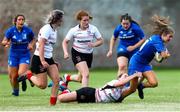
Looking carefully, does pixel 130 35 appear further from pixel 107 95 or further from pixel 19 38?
pixel 107 95

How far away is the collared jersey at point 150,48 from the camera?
15.0m

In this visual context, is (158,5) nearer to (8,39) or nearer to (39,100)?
(8,39)

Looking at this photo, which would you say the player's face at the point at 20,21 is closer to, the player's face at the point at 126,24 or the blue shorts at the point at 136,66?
the player's face at the point at 126,24

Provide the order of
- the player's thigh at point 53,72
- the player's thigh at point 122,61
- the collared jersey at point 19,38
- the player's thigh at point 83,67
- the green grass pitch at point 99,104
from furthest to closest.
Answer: the collared jersey at point 19,38 → the player's thigh at point 122,61 → the player's thigh at point 83,67 → the player's thigh at point 53,72 → the green grass pitch at point 99,104

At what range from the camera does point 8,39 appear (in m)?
18.8

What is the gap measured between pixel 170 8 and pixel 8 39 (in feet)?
50.9

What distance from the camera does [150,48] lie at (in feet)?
51.1

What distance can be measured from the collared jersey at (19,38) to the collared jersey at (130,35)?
2.00 m

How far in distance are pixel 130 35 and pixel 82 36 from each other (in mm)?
1542

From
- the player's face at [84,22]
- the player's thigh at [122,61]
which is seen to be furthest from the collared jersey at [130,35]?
the player's face at [84,22]

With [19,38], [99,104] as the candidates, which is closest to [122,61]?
[19,38]

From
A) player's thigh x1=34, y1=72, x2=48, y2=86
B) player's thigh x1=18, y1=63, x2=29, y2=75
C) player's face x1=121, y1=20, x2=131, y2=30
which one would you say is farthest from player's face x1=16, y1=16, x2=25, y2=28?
player's thigh x1=34, y1=72, x2=48, y2=86

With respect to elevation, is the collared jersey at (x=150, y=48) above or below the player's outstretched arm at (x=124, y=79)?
above

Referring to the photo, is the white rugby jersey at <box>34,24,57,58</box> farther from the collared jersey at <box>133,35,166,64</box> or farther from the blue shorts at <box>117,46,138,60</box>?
the blue shorts at <box>117,46,138,60</box>
